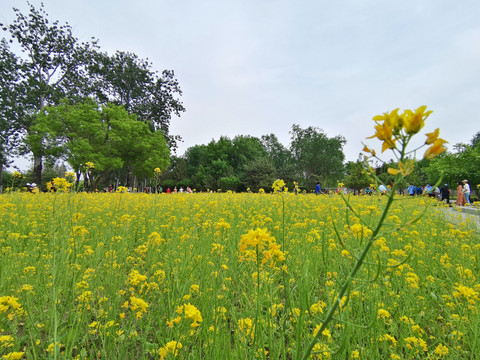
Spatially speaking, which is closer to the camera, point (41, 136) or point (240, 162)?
point (41, 136)

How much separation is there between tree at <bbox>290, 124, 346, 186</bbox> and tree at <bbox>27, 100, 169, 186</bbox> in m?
29.4

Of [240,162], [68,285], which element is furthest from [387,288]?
[240,162]

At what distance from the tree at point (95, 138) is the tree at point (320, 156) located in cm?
2940

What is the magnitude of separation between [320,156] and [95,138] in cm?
3587

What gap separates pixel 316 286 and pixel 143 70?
30.3 meters

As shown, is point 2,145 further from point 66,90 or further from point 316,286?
point 316,286

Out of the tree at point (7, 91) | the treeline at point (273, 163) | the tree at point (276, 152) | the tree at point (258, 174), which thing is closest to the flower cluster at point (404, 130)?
the tree at point (7, 91)

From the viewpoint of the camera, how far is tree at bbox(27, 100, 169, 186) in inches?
749

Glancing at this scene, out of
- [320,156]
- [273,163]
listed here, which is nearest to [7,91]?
[273,163]

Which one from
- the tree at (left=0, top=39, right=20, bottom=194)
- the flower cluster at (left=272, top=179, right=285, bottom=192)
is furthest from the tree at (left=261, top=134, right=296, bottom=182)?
the flower cluster at (left=272, top=179, right=285, bottom=192)

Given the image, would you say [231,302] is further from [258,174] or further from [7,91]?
[258,174]

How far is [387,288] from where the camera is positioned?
2.36 metres

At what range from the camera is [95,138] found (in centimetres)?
2069

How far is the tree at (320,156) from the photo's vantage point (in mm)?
44250
